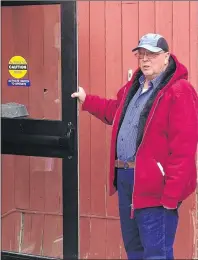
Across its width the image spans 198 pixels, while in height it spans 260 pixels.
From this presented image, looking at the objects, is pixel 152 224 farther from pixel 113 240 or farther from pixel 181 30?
pixel 181 30

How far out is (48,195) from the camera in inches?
167

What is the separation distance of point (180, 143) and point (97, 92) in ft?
3.86

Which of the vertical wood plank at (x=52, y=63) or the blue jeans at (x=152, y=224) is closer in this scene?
the blue jeans at (x=152, y=224)

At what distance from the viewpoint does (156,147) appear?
3324mm

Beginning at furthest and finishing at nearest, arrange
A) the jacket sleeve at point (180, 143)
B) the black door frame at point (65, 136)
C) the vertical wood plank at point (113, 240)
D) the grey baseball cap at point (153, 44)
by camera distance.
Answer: the vertical wood plank at point (113, 240)
the black door frame at point (65, 136)
the grey baseball cap at point (153, 44)
the jacket sleeve at point (180, 143)

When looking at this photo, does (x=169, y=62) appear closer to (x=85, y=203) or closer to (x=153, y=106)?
(x=153, y=106)

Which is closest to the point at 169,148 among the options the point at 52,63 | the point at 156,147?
the point at 156,147

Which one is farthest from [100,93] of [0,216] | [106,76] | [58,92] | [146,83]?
[0,216]

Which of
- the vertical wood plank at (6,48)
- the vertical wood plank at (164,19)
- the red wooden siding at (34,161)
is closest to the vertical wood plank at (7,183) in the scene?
the red wooden siding at (34,161)

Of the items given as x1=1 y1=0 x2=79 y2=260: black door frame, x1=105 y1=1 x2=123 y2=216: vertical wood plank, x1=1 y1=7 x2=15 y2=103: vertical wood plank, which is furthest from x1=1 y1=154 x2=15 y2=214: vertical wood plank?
x1=105 y1=1 x2=123 y2=216: vertical wood plank

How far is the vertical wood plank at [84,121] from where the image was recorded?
167 inches

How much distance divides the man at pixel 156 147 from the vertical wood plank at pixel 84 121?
779 millimetres

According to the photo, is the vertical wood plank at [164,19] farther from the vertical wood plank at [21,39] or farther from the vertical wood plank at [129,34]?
the vertical wood plank at [21,39]

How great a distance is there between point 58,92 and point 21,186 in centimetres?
91
